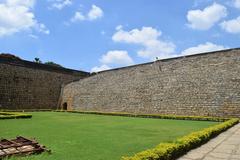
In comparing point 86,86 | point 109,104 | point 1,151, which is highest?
point 86,86

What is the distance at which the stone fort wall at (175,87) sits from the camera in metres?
15.4

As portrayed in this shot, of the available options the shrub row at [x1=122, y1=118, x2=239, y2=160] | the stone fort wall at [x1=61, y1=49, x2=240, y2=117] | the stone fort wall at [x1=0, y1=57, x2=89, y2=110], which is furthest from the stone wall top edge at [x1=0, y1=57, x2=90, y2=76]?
the shrub row at [x1=122, y1=118, x2=239, y2=160]

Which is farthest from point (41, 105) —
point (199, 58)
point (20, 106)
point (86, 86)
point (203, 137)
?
point (203, 137)

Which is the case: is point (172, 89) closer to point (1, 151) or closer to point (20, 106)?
point (20, 106)

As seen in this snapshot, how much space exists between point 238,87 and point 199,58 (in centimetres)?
286

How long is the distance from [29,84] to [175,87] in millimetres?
12478

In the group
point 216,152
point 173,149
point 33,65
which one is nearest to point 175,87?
point 216,152

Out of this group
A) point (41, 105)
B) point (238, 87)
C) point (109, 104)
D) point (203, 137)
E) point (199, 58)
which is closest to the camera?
point (203, 137)

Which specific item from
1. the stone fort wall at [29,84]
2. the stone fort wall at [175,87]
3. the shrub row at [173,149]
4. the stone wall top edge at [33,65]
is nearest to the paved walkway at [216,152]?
the shrub row at [173,149]

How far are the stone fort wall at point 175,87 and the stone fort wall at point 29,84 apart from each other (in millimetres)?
3966

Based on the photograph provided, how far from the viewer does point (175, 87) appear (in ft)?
57.8

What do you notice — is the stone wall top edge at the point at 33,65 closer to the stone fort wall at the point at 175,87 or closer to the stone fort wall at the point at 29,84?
the stone fort wall at the point at 29,84

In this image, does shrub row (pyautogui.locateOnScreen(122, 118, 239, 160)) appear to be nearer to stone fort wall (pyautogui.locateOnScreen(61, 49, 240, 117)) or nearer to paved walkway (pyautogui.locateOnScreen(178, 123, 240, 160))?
paved walkway (pyautogui.locateOnScreen(178, 123, 240, 160))

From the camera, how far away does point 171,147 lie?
487cm
